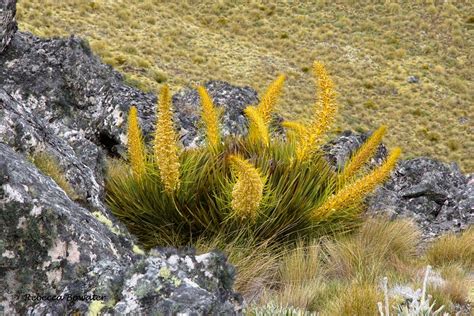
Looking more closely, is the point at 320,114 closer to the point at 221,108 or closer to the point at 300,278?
the point at 300,278

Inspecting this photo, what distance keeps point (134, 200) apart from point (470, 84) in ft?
89.7

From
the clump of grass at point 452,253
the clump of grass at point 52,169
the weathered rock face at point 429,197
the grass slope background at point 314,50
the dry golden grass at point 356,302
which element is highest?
the clump of grass at point 52,169

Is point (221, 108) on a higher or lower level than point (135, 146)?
lower

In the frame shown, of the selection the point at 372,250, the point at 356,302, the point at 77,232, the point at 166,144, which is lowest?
the point at 372,250

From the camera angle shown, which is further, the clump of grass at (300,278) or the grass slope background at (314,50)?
the grass slope background at (314,50)

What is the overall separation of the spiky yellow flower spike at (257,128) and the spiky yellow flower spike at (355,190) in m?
0.71

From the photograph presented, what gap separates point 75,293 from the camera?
8.14ft

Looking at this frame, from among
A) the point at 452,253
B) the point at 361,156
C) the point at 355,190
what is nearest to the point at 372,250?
the point at 355,190

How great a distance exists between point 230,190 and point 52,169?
1.16 metres

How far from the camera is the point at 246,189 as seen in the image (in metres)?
3.68

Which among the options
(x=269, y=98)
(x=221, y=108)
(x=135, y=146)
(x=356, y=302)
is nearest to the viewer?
(x=356, y=302)

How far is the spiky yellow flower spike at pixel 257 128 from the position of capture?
15.0 feet

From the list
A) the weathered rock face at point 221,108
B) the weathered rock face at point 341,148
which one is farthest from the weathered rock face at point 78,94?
the weathered rock face at point 341,148

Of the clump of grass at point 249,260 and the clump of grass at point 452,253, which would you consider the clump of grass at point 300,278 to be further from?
the clump of grass at point 452,253
